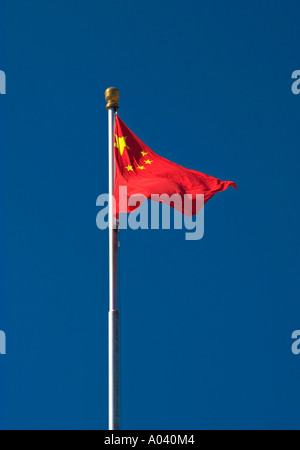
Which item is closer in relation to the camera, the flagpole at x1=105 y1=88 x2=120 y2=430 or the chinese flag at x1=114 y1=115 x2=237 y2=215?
the flagpole at x1=105 y1=88 x2=120 y2=430

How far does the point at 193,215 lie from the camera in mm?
29906

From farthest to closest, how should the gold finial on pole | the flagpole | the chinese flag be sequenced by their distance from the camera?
the gold finial on pole
the chinese flag
the flagpole

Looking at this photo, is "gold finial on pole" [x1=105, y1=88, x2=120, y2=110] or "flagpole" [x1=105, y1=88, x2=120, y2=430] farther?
"gold finial on pole" [x1=105, y1=88, x2=120, y2=110]

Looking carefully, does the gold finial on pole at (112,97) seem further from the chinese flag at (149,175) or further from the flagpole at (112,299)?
the chinese flag at (149,175)

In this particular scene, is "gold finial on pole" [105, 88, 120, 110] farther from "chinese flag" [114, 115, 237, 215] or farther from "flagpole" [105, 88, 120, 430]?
"chinese flag" [114, 115, 237, 215]

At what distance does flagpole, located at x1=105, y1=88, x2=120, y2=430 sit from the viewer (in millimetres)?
26500

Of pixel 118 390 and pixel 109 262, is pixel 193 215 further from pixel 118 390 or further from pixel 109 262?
pixel 118 390

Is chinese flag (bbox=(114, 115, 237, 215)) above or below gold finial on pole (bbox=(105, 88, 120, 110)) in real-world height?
below

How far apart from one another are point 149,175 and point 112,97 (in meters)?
2.40

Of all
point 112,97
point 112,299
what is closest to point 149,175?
point 112,97

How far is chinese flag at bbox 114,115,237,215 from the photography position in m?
29.4

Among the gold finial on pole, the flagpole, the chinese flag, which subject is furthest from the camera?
the gold finial on pole

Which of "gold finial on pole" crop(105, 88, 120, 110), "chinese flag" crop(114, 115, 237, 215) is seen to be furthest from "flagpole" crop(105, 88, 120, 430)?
"chinese flag" crop(114, 115, 237, 215)
